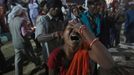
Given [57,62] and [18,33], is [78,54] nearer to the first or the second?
[57,62]

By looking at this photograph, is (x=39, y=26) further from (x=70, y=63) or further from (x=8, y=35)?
(x=8, y=35)

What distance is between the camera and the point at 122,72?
13.5 feet

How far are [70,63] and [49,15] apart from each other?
3.09m

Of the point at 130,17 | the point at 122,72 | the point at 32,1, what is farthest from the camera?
the point at 32,1

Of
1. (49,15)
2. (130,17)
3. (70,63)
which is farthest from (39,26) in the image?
(130,17)

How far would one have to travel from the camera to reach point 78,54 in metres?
3.44

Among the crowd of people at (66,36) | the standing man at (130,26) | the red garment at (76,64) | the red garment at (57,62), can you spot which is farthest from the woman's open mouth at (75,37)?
the standing man at (130,26)

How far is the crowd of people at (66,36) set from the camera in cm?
312

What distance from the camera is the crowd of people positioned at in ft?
10.2

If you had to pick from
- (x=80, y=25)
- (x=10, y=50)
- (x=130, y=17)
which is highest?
(x=80, y=25)

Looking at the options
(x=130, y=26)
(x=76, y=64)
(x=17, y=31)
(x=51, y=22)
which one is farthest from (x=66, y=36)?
(x=130, y=26)

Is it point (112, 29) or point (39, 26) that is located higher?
point (39, 26)

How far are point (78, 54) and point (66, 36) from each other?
0.19 metres

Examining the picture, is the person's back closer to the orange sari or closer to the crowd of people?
the crowd of people
